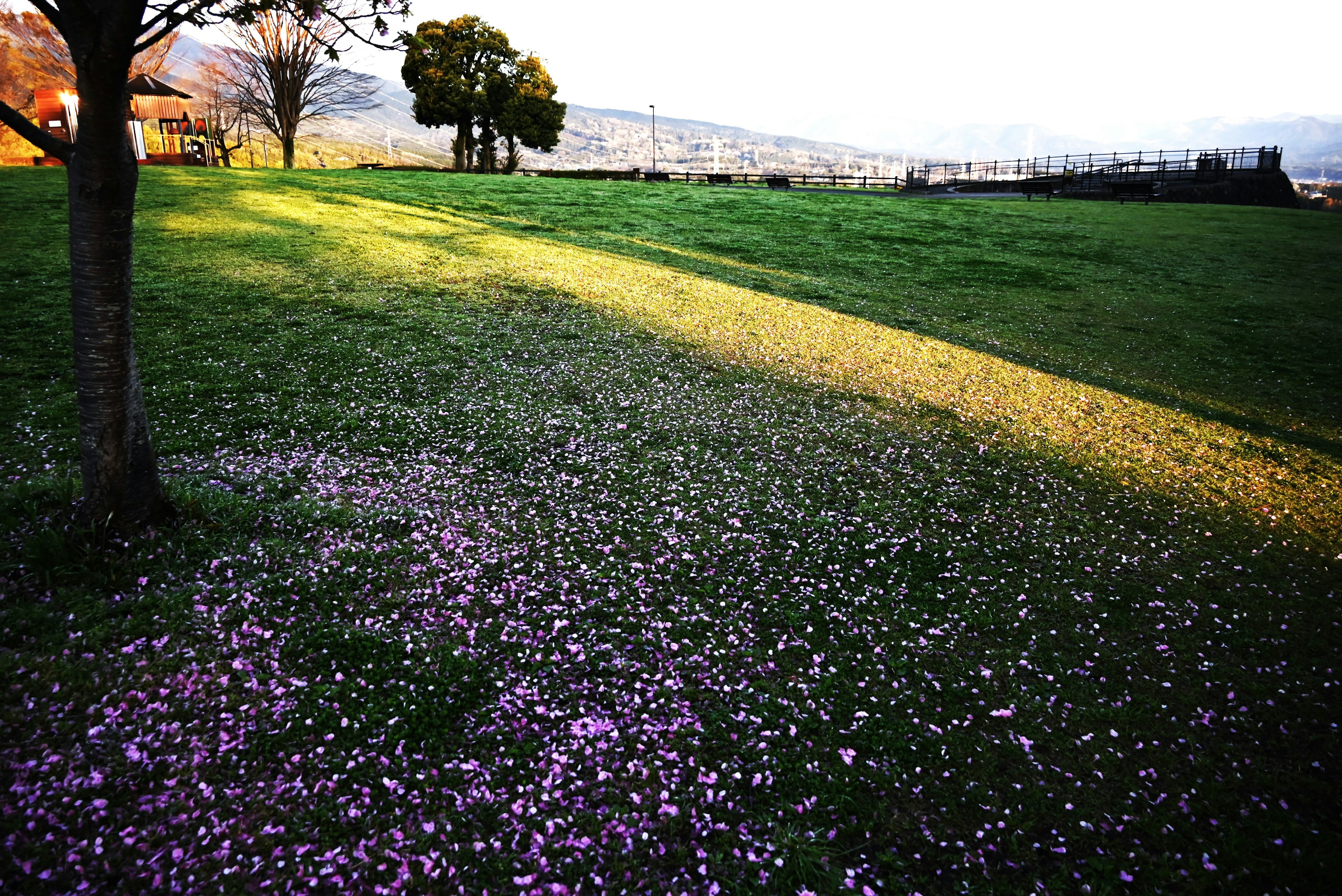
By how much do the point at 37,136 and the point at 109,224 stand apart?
2.37 ft

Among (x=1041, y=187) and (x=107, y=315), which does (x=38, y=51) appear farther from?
(x=1041, y=187)

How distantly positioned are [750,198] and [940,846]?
36.5 m

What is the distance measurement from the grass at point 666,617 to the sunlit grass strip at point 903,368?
0.39 feet

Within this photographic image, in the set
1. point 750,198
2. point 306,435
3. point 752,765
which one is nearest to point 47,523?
point 306,435

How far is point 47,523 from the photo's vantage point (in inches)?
231

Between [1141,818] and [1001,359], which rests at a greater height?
[1001,359]

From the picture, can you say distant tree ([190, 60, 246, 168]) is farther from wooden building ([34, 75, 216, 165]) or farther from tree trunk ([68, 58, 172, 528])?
tree trunk ([68, 58, 172, 528])

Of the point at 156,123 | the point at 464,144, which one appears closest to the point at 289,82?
the point at 156,123

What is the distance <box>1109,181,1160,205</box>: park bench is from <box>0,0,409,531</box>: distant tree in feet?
163

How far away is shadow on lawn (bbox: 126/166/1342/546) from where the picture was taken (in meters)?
9.12

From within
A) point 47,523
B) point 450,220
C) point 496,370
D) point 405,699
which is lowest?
point 405,699

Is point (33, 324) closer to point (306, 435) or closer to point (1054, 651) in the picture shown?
point (306, 435)

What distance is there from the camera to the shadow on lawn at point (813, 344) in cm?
912

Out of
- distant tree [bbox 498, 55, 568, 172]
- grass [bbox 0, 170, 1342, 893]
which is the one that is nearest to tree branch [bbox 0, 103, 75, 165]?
grass [bbox 0, 170, 1342, 893]
